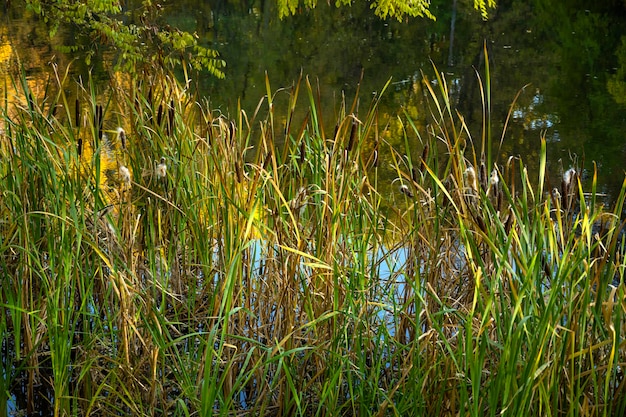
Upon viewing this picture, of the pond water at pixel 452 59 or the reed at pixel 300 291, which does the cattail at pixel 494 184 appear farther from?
the pond water at pixel 452 59

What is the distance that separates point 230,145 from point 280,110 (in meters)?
7.57

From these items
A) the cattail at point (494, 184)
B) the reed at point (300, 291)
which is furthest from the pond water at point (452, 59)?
the cattail at point (494, 184)

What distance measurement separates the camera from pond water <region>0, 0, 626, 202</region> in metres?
8.80

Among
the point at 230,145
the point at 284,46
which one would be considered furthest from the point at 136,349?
the point at 284,46

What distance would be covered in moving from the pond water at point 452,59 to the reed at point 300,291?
3.42 metres

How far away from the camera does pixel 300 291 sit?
2709mm

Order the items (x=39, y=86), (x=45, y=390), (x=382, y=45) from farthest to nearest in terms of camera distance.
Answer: (x=382, y=45), (x=39, y=86), (x=45, y=390)

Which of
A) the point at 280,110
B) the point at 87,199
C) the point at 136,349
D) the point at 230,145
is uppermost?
the point at 230,145

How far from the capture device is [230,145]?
338cm

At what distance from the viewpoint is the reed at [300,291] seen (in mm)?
2094

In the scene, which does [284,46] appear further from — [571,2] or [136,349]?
[136,349]

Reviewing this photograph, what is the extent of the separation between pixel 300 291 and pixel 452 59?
1153 centimetres

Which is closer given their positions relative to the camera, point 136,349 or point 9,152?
point 136,349

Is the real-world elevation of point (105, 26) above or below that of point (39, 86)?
above
